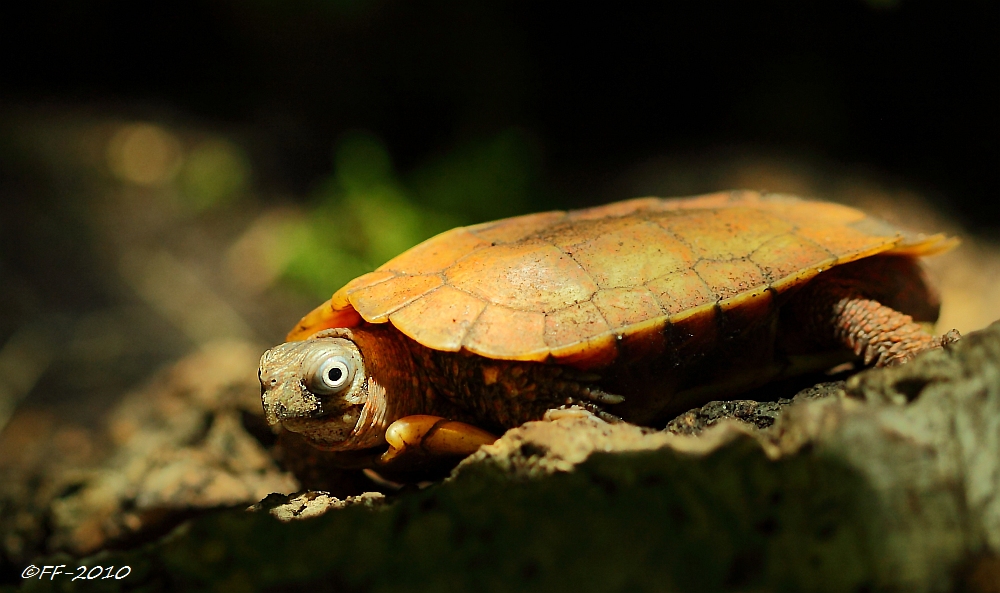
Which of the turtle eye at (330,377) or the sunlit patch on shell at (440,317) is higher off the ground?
the sunlit patch on shell at (440,317)

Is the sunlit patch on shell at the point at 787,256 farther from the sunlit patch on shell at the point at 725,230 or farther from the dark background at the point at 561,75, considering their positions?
the dark background at the point at 561,75

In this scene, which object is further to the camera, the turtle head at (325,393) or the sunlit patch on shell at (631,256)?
the sunlit patch on shell at (631,256)

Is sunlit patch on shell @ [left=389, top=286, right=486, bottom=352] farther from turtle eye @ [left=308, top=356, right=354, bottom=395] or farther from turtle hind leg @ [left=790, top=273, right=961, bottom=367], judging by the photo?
turtle hind leg @ [left=790, top=273, right=961, bottom=367]

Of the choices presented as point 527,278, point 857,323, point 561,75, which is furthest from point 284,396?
point 561,75

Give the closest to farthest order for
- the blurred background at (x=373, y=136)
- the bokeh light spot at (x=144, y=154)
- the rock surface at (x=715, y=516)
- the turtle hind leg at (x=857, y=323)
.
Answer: the rock surface at (x=715, y=516)
the turtle hind leg at (x=857, y=323)
the blurred background at (x=373, y=136)
the bokeh light spot at (x=144, y=154)

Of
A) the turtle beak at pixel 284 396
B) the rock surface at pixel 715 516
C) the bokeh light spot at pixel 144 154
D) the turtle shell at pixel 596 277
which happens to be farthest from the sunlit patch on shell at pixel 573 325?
the bokeh light spot at pixel 144 154

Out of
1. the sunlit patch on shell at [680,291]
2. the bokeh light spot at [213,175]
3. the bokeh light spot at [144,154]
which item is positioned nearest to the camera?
the sunlit patch on shell at [680,291]

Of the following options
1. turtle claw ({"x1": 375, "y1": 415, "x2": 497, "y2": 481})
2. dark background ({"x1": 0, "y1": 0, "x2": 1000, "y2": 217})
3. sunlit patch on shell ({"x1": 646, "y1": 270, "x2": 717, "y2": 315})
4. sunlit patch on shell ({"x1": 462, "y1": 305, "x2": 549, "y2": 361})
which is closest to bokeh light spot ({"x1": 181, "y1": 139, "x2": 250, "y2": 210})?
dark background ({"x1": 0, "y1": 0, "x2": 1000, "y2": 217})

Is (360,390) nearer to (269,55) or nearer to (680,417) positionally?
(680,417)
